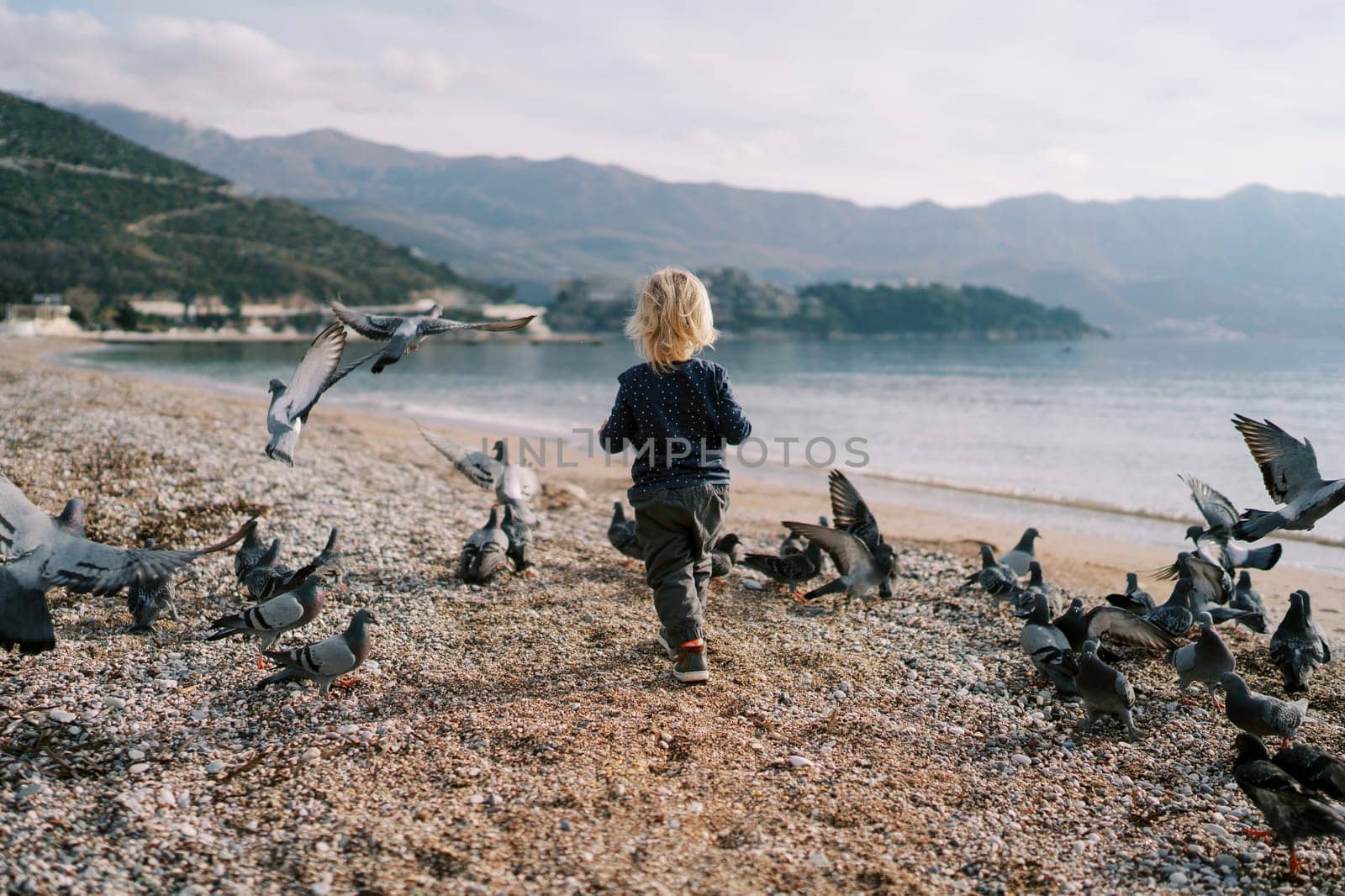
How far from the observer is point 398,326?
4938 mm

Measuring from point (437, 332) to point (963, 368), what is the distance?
62.8 meters

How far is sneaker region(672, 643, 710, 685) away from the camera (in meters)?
5.13

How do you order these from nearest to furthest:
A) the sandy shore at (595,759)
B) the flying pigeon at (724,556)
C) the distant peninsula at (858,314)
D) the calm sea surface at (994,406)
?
the sandy shore at (595,759) < the flying pigeon at (724,556) < the calm sea surface at (994,406) < the distant peninsula at (858,314)

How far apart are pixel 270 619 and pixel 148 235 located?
333 feet

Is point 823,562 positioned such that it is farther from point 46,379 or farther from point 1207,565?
point 46,379

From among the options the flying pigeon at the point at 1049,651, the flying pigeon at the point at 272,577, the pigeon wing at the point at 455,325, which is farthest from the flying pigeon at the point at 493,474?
the flying pigeon at the point at 1049,651

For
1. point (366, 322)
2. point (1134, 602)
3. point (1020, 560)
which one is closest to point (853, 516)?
point (1134, 602)

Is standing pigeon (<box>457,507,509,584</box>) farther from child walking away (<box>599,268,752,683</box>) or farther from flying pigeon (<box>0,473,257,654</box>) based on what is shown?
flying pigeon (<box>0,473,257,654</box>)

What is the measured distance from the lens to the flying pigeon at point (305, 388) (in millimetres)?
4992

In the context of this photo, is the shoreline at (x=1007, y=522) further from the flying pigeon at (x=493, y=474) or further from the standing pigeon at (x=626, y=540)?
the flying pigeon at (x=493, y=474)

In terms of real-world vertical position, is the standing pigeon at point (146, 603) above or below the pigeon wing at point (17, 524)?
below

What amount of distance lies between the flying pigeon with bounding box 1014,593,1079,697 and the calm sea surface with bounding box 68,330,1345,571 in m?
7.93

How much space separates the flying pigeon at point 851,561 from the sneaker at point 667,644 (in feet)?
4.88

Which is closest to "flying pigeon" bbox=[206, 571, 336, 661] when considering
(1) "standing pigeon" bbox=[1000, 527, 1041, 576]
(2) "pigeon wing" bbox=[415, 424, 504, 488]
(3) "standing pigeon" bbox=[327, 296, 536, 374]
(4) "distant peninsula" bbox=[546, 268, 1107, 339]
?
(3) "standing pigeon" bbox=[327, 296, 536, 374]
